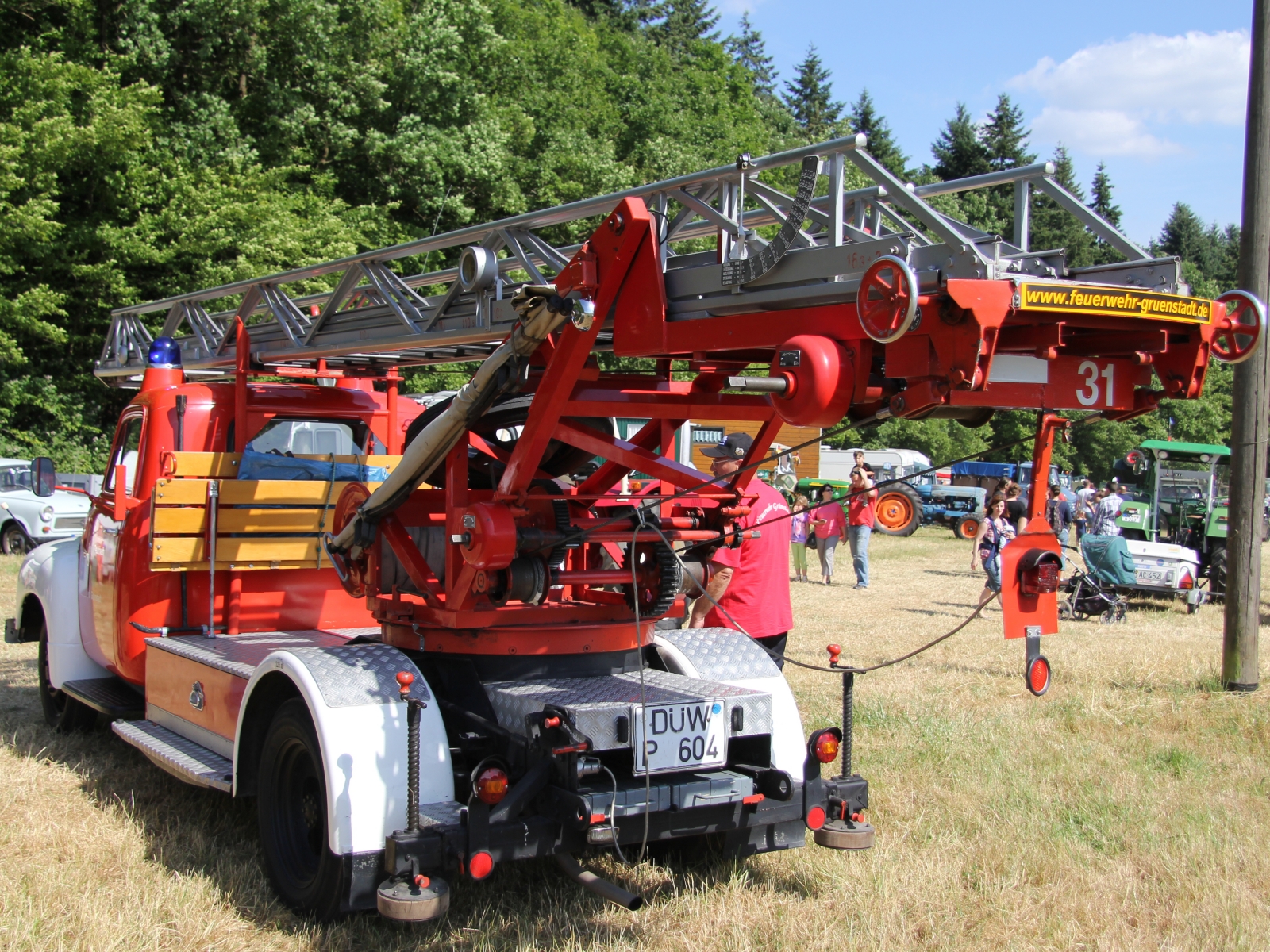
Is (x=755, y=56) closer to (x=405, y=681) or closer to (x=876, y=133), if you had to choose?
(x=876, y=133)

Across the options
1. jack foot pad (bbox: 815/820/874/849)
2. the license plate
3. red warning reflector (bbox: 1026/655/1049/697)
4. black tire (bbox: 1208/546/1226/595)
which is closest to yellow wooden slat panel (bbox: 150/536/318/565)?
the license plate

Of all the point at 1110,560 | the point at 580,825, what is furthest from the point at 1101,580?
the point at 580,825

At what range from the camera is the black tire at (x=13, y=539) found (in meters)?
20.1

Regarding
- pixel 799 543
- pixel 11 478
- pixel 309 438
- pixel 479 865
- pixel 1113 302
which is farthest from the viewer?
pixel 11 478

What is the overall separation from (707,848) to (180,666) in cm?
291

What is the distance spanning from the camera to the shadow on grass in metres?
4.57

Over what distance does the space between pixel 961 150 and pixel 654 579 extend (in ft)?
238

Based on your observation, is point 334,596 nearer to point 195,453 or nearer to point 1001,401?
point 195,453

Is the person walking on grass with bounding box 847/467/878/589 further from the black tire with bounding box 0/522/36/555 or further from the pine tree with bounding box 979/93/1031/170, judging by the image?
the pine tree with bounding box 979/93/1031/170

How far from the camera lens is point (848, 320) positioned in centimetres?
346

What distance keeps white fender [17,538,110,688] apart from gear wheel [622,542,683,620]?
415cm

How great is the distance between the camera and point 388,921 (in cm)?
470

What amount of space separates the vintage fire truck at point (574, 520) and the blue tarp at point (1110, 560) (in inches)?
400

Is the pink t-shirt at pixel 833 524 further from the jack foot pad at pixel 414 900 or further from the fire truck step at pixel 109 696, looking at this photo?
the jack foot pad at pixel 414 900
